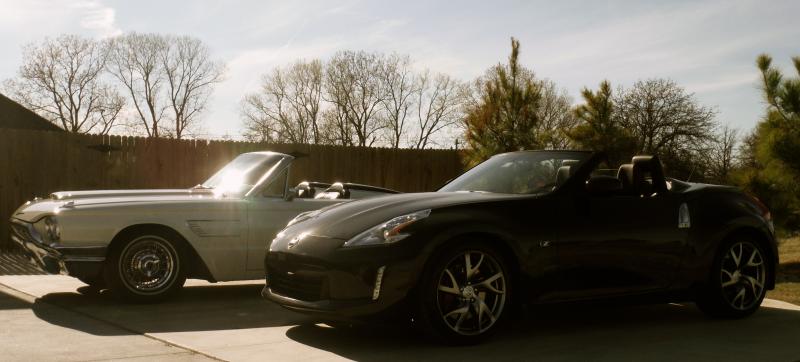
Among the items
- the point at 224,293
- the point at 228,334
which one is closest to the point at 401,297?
the point at 228,334

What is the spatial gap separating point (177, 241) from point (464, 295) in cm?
351

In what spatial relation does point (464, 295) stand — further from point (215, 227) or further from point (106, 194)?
point (106, 194)

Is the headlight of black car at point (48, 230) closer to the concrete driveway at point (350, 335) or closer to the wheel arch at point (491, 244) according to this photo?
the concrete driveway at point (350, 335)

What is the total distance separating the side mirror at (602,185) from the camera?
20.4 feet

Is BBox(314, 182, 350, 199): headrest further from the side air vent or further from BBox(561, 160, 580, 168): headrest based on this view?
BBox(561, 160, 580, 168): headrest

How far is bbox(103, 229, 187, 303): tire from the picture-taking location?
25.6ft

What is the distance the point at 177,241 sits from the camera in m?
8.05

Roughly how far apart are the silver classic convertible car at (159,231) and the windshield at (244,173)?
1 centimetres

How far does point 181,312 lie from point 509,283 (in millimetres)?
3130

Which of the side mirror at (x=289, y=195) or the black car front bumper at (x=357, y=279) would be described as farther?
the side mirror at (x=289, y=195)

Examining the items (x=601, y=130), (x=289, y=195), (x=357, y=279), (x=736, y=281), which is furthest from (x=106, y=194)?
(x=601, y=130)

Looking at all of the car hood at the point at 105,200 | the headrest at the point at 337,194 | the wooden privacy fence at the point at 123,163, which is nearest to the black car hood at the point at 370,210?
the car hood at the point at 105,200

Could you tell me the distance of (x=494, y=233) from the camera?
5.70 meters

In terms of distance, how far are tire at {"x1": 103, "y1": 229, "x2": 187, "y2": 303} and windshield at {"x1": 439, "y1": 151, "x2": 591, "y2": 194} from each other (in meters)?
2.70
